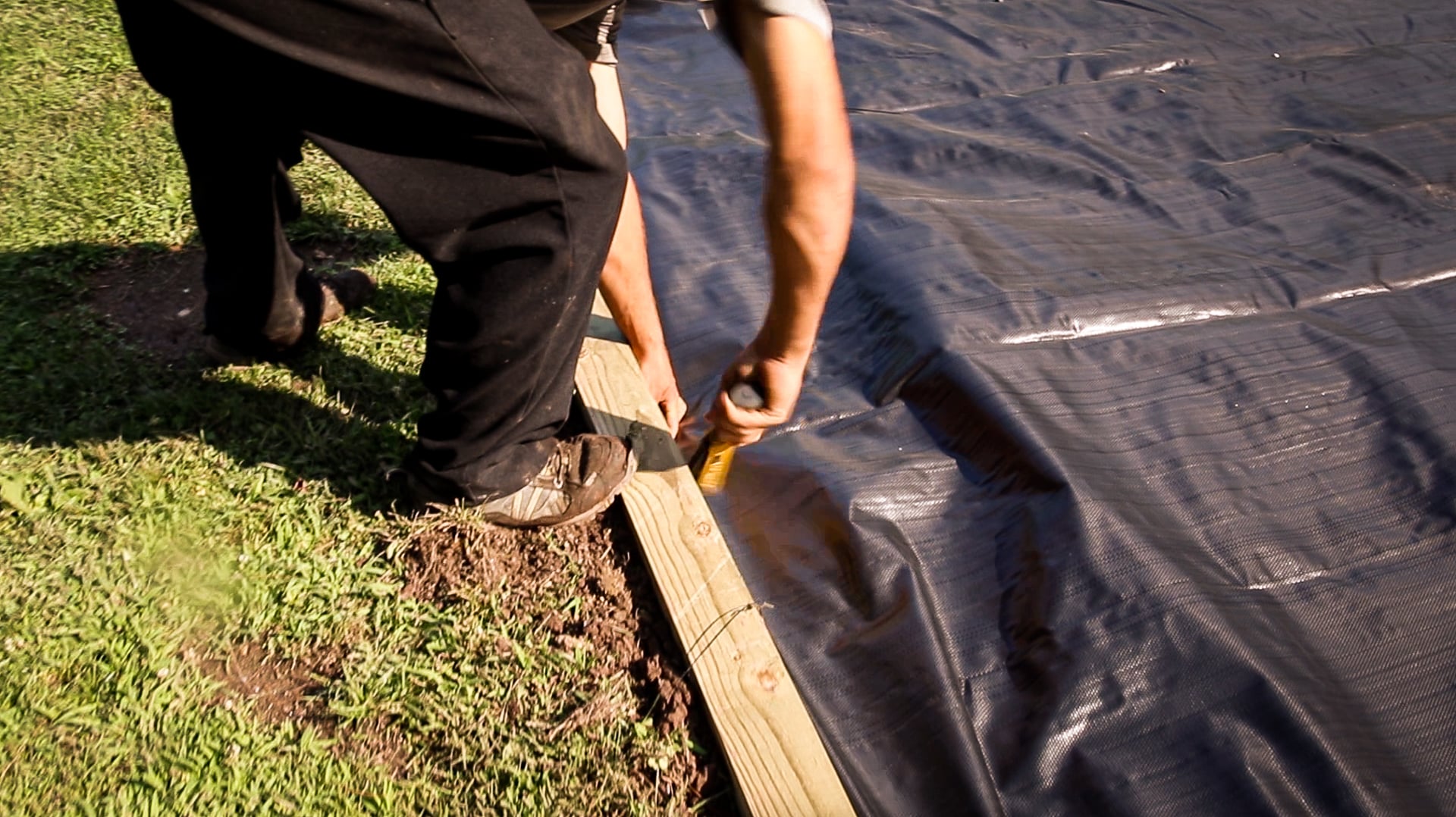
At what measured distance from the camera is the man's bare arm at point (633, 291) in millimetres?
2006

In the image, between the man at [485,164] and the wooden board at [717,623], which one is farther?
the wooden board at [717,623]

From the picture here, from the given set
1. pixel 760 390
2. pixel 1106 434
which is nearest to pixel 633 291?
pixel 760 390

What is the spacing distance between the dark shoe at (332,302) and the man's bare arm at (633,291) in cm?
64

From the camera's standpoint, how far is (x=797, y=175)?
1258 millimetres

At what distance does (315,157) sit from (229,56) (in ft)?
5.86

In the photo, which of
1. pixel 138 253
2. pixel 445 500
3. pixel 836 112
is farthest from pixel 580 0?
pixel 138 253

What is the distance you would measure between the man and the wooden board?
22 centimetres

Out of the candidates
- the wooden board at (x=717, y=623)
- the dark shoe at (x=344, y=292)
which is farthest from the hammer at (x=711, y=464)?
the dark shoe at (x=344, y=292)

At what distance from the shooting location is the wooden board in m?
1.50

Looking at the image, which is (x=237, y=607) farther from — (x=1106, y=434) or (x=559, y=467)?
(x=1106, y=434)

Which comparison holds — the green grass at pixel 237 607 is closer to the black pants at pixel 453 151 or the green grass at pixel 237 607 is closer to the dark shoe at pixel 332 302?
the dark shoe at pixel 332 302

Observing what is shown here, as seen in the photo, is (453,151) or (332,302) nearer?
(453,151)

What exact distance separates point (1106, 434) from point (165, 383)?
1.97 meters

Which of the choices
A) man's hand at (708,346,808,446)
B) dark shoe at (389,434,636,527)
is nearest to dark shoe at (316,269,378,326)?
→ dark shoe at (389,434,636,527)
